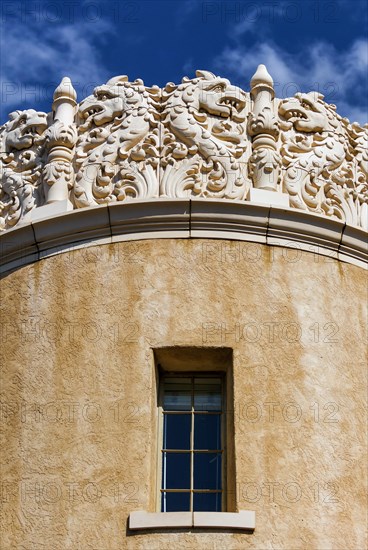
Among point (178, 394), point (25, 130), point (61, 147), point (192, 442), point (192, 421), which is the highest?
point (25, 130)

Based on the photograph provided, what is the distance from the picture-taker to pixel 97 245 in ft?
50.6

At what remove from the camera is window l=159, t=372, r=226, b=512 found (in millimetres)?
14289

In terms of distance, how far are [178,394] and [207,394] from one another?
1.04 ft

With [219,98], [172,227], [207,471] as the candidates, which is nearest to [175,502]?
[207,471]

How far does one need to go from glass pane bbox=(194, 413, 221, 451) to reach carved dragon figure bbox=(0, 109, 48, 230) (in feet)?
11.0

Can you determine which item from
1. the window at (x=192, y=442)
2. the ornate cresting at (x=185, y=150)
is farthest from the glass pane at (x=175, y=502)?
the ornate cresting at (x=185, y=150)

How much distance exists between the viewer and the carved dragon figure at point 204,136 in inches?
623

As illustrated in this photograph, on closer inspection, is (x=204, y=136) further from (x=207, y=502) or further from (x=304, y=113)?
(x=207, y=502)

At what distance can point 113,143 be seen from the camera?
1623 cm

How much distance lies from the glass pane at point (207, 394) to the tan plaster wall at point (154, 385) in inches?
19.6

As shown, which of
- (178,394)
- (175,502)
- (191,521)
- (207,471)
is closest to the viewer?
(191,521)

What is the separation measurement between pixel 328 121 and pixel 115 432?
4.99 m

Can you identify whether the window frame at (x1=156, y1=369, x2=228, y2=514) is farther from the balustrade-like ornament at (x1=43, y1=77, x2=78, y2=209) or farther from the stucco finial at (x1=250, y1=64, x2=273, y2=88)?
the stucco finial at (x1=250, y1=64, x2=273, y2=88)

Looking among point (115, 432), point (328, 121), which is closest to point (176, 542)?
point (115, 432)
